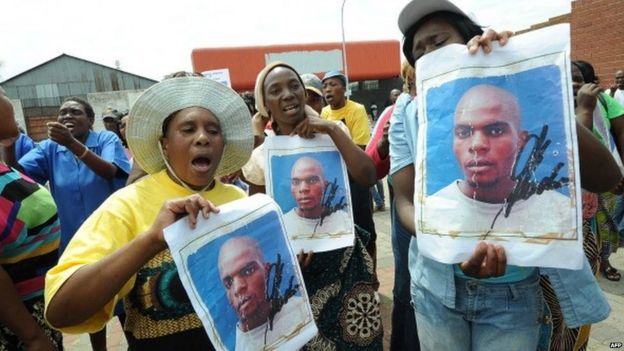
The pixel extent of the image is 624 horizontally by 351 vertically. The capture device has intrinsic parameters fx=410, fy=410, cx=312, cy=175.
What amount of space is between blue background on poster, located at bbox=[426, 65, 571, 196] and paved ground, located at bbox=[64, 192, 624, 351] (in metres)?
2.35

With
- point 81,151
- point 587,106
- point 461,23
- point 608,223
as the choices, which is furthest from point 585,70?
point 81,151

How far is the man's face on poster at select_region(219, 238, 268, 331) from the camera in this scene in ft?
3.76

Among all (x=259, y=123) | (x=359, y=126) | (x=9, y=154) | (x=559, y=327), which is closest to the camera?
(x=559, y=327)

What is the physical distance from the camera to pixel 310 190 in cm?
200

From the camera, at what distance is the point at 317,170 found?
6.65ft

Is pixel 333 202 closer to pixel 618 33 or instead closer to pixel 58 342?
pixel 58 342

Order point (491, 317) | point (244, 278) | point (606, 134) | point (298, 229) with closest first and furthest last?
1. point (244, 278)
2. point (491, 317)
3. point (298, 229)
4. point (606, 134)

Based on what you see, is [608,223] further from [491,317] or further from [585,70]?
[491,317]

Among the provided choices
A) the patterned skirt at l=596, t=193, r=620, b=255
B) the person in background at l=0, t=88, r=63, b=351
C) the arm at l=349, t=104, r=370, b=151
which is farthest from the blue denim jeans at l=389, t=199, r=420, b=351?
the patterned skirt at l=596, t=193, r=620, b=255

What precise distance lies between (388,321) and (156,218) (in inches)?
113

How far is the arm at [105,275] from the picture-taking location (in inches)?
40.8

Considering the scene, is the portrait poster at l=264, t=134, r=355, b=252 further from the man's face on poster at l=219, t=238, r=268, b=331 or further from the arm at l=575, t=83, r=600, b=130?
the arm at l=575, t=83, r=600, b=130

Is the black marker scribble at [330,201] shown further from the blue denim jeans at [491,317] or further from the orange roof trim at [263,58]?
the orange roof trim at [263,58]

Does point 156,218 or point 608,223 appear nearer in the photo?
point 156,218
